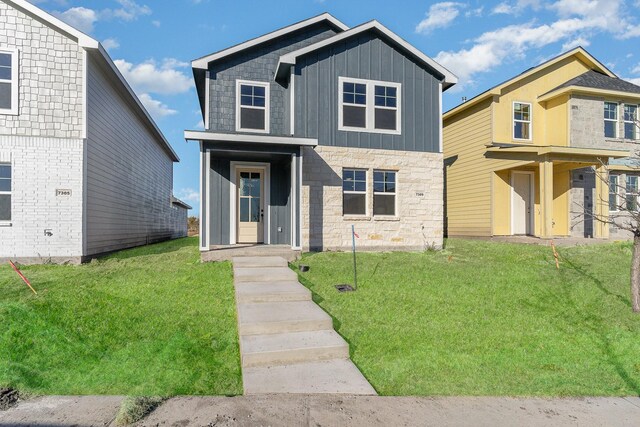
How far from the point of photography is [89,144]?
1018 cm

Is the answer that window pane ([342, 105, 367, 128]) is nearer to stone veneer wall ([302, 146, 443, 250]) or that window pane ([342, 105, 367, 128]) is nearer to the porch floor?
stone veneer wall ([302, 146, 443, 250])

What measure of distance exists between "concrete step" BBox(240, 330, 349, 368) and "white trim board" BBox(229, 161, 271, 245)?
6.49 meters

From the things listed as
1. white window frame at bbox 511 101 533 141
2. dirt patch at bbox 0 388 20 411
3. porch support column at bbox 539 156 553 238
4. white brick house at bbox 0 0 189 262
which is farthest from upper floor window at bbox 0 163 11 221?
white window frame at bbox 511 101 533 141

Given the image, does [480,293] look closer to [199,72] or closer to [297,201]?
[297,201]

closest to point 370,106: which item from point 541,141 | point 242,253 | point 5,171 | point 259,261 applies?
point 242,253

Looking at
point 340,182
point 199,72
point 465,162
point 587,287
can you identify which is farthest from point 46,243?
point 465,162

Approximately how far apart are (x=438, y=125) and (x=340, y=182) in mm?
4010

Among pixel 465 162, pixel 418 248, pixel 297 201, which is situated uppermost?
pixel 465 162

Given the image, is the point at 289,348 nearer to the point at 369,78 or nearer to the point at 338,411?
the point at 338,411

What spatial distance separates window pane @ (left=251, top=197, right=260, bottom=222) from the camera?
37.9ft

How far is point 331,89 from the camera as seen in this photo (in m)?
11.4

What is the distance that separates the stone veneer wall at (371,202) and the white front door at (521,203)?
15.5 ft

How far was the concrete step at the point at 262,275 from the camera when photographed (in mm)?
7348

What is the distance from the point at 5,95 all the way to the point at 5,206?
280cm
